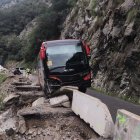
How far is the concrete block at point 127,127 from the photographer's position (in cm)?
913

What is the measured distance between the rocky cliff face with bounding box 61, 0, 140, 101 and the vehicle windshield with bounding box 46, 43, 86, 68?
755cm

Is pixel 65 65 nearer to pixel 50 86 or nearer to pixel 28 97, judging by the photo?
pixel 50 86

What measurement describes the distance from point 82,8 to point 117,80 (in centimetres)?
2986

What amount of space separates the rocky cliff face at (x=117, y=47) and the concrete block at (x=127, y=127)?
58.4 ft

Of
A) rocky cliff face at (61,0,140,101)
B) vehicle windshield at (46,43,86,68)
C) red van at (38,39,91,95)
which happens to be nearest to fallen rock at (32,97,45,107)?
red van at (38,39,91,95)

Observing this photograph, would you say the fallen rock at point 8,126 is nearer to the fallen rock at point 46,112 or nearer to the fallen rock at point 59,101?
the fallen rock at point 46,112

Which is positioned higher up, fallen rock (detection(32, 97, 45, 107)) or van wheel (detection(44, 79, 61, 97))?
van wheel (detection(44, 79, 61, 97))

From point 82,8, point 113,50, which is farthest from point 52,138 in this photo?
point 82,8

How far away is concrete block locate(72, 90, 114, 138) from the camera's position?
11469 mm

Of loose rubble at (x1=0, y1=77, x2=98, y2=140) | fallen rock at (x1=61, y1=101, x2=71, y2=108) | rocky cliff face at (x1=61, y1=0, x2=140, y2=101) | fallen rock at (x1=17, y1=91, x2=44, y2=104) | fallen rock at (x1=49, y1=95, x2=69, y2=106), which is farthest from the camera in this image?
rocky cliff face at (x1=61, y1=0, x2=140, y2=101)

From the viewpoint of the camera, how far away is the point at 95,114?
41.8ft

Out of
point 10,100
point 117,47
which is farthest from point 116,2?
point 10,100

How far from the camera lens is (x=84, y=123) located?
1456 centimetres

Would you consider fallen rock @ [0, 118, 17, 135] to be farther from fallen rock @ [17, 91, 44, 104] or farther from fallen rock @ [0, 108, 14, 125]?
fallen rock @ [17, 91, 44, 104]
